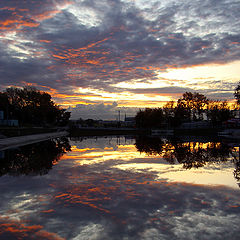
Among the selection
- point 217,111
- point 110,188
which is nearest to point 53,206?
point 110,188

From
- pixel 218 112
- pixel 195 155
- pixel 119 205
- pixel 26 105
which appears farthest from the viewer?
pixel 218 112

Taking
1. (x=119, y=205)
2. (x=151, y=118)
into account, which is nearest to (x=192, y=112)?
(x=151, y=118)

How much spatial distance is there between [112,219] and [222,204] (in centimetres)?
395

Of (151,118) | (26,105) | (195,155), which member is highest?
(26,105)

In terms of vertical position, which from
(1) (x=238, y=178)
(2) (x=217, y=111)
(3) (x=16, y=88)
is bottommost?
(1) (x=238, y=178)

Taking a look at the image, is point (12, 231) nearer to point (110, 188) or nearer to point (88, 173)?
point (110, 188)

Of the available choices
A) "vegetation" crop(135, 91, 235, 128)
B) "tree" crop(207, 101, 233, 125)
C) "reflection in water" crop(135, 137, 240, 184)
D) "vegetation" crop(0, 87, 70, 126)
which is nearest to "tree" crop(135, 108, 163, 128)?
"vegetation" crop(135, 91, 235, 128)

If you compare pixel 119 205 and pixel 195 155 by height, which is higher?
pixel 119 205

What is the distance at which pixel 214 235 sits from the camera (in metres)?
5.88

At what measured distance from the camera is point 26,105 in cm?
9462

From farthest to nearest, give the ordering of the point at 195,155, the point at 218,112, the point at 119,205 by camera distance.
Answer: the point at 218,112
the point at 195,155
the point at 119,205

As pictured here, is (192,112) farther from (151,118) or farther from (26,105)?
(26,105)

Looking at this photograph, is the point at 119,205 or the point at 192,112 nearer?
the point at 119,205

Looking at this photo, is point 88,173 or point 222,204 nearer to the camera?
point 222,204
